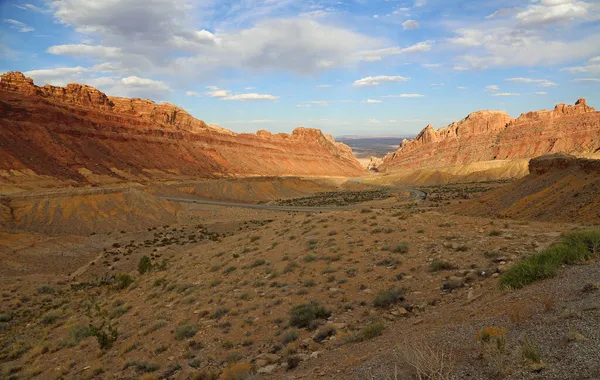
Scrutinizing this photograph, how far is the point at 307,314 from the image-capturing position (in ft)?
29.9

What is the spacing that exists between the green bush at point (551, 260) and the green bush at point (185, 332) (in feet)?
26.2

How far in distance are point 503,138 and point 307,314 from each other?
151 m

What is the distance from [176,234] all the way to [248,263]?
2439cm

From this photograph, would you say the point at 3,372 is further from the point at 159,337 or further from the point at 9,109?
the point at 9,109

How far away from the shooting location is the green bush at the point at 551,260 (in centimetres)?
736

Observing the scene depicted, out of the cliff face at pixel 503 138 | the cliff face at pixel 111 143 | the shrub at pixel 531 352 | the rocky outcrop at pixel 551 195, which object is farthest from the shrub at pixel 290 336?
the cliff face at pixel 503 138

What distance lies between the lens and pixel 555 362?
416 cm

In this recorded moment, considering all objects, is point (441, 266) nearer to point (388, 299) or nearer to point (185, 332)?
point (388, 299)

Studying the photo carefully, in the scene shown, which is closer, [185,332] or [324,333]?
[324,333]

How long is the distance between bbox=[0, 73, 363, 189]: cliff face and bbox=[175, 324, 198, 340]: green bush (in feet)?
226

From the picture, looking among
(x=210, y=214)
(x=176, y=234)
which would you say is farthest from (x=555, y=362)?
(x=210, y=214)

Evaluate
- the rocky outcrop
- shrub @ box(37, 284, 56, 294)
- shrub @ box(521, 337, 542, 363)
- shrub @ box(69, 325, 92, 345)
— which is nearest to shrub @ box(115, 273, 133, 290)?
shrub @ box(37, 284, 56, 294)

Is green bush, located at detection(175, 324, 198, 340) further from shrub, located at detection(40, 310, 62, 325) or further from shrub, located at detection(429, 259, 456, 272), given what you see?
shrub, located at detection(40, 310, 62, 325)

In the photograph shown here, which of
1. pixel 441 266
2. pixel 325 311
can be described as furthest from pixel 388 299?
pixel 441 266
